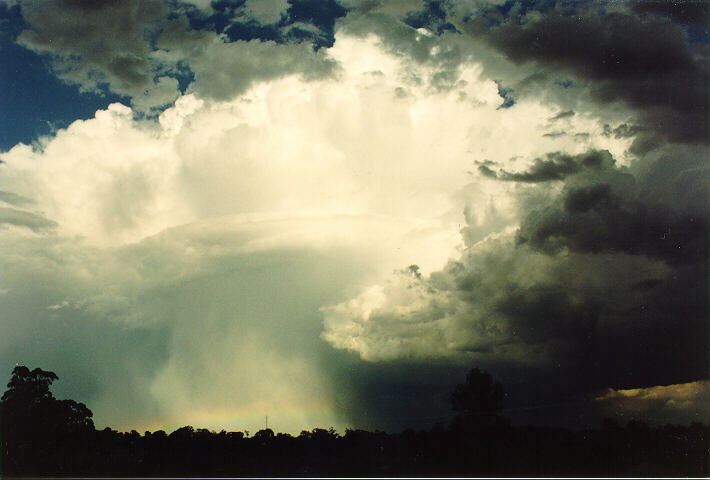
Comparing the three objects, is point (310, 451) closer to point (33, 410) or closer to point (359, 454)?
point (359, 454)

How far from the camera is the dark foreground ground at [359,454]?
58.7 m

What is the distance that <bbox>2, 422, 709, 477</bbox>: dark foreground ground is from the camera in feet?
193

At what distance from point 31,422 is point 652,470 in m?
71.8

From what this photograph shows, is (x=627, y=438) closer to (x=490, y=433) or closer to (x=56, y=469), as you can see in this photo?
(x=490, y=433)

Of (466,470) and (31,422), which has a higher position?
(31,422)

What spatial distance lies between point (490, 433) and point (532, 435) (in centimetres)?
572

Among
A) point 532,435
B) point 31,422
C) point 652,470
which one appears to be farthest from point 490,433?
point 31,422

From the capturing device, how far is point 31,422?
65.8m

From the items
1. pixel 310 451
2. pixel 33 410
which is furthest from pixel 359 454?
pixel 33 410

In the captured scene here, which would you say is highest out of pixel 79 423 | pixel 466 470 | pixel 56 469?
pixel 79 423

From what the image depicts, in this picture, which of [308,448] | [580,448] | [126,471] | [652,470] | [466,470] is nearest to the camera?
[652,470]

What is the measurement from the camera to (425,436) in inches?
2990

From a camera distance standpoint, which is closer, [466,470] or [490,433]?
[466,470]

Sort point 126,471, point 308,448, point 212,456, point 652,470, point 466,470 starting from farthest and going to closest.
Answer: point 308,448 < point 212,456 < point 466,470 < point 126,471 < point 652,470
